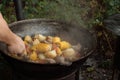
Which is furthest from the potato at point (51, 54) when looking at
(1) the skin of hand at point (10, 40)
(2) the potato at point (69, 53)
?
(1) the skin of hand at point (10, 40)

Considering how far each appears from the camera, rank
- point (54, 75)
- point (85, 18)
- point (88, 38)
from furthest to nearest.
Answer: point (85, 18), point (88, 38), point (54, 75)

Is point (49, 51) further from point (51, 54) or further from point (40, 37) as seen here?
point (40, 37)

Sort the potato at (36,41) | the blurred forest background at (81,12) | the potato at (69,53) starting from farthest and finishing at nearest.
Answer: the blurred forest background at (81,12) → the potato at (36,41) → the potato at (69,53)

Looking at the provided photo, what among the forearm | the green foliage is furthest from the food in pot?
the green foliage

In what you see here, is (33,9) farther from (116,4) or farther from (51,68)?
(51,68)

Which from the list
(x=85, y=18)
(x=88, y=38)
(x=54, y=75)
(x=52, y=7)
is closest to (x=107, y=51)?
(x=85, y=18)

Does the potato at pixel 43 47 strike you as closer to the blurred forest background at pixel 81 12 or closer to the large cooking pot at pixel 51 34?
the large cooking pot at pixel 51 34
